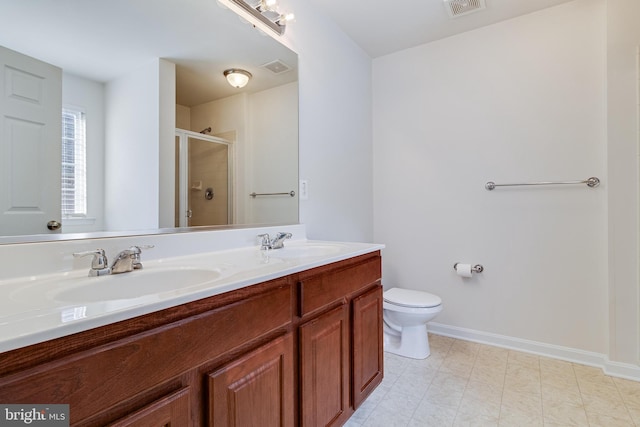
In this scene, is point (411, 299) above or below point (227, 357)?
below

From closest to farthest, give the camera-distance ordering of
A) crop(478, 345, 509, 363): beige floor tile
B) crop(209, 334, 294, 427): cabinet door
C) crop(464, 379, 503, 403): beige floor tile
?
crop(209, 334, 294, 427): cabinet door < crop(464, 379, 503, 403): beige floor tile < crop(478, 345, 509, 363): beige floor tile

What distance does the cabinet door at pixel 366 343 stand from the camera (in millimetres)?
1335

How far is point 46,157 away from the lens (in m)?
0.91

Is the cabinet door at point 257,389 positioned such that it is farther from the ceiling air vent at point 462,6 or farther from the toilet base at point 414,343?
the ceiling air vent at point 462,6

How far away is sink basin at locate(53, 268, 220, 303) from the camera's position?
81cm

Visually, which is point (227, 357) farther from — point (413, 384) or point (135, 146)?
point (413, 384)

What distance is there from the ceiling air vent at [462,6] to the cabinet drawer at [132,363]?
87.1 inches

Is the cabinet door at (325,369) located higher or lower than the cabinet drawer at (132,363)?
lower

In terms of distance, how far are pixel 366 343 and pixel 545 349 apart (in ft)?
4.96

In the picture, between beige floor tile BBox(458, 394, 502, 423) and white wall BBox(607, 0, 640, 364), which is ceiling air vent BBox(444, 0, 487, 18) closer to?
white wall BBox(607, 0, 640, 364)

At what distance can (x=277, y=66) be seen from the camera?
1725mm

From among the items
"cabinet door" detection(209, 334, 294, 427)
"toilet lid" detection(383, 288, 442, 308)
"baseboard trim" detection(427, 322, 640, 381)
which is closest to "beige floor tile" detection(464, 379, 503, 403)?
"toilet lid" detection(383, 288, 442, 308)

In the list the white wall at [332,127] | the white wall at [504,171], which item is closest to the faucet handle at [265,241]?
the white wall at [332,127]

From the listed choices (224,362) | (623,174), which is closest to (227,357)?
(224,362)
